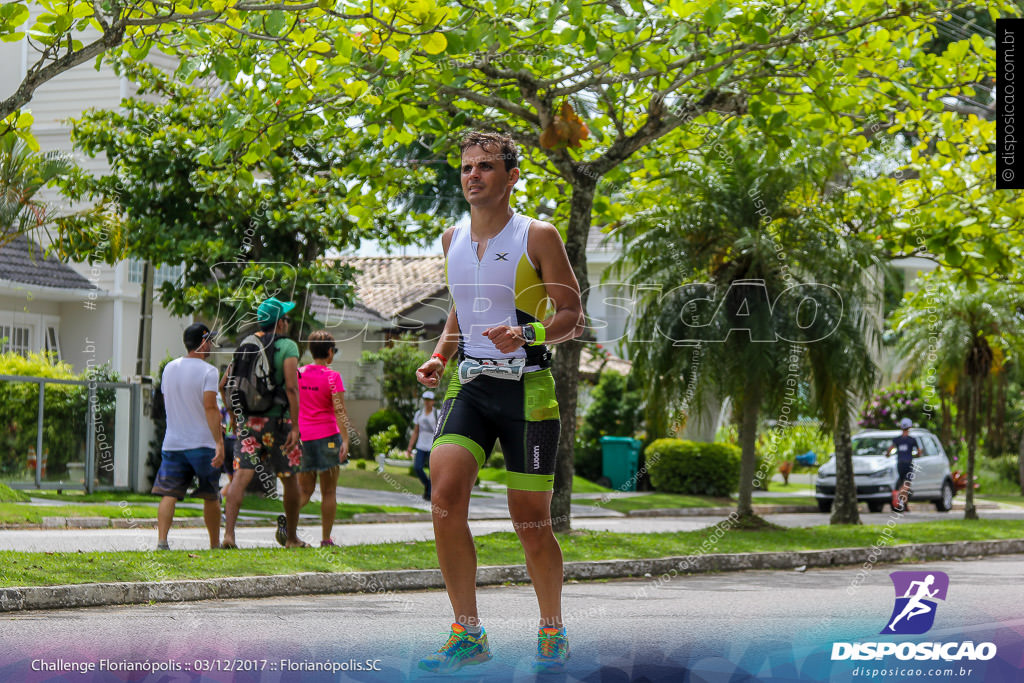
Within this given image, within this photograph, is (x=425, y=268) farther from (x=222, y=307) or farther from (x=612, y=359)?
(x=222, y=307)

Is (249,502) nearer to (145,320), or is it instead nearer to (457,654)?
(145,320)

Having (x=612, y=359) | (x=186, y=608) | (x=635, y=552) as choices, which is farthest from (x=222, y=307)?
(x=612, y=359)

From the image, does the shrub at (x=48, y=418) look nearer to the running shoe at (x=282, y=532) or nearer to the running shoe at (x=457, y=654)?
the running shoe at (x=282, y=532)

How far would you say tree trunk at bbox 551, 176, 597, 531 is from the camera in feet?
40.7

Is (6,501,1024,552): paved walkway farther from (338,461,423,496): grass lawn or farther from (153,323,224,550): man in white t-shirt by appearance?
(338,461,423,496): grass lawn

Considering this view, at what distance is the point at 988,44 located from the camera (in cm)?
1312

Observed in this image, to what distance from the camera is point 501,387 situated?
4.99m

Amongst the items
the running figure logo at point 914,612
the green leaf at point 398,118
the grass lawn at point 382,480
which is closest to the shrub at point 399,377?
the grass lawn at point 382,480

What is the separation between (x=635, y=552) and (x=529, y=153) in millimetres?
4584

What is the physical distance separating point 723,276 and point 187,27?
25.3 ft

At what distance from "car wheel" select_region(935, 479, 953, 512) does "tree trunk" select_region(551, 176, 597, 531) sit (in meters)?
15.1

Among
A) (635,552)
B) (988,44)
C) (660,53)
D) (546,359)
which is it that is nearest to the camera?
(546,359)

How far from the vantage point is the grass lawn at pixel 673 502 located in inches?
861

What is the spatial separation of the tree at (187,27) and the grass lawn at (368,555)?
2.96m
